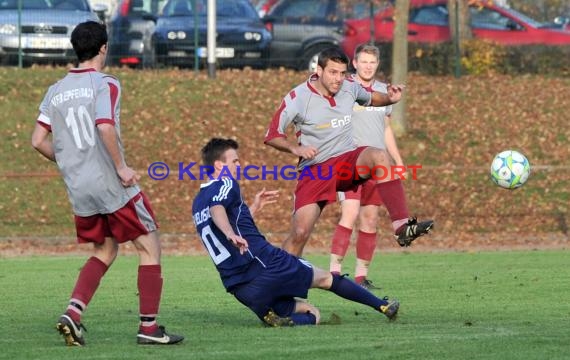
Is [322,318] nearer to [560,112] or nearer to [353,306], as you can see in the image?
[353,306]

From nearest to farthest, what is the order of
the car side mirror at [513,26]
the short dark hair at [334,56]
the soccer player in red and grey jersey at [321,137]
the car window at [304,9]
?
the short dark hair at [334,56], the soccer player in red and grey jersey at [321,137], the car window at [304,9], the car side mirror at [513,26]

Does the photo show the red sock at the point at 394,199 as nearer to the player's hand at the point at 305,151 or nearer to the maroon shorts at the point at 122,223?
the player's hand at the point at 305,151

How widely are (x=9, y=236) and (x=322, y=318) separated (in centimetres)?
1061

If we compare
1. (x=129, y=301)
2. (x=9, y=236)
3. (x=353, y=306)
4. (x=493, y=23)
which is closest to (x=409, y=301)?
(x=353, y=306)

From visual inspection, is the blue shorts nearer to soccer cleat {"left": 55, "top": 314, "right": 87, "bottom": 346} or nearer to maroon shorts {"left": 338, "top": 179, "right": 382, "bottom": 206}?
soccer cleat {"left": 55, "top": 314, "right": 87, "bottom": 346}

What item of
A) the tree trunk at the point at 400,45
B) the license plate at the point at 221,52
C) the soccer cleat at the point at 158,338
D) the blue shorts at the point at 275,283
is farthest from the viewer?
the license plate at the point at 221,52

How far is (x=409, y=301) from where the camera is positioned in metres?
10.9

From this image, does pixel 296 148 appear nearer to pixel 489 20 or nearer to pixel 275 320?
pixel 275 320

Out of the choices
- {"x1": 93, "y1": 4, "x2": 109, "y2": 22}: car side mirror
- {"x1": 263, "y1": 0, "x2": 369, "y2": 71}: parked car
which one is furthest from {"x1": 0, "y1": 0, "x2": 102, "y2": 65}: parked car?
{"x1": 263, "y1": 0, "x2": 369, "y2": 71}: parked car

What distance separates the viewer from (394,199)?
33.8 feet

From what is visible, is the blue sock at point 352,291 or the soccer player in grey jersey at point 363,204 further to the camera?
the soccer player in grey jersey at point 363,204

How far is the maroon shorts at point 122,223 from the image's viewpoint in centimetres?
783

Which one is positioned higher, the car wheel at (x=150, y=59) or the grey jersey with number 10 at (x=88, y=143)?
the car wheel at (x=150, y=59)

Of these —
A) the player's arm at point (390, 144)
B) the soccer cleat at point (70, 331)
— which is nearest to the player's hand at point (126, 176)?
the soccer cleat at point (70, 331)
